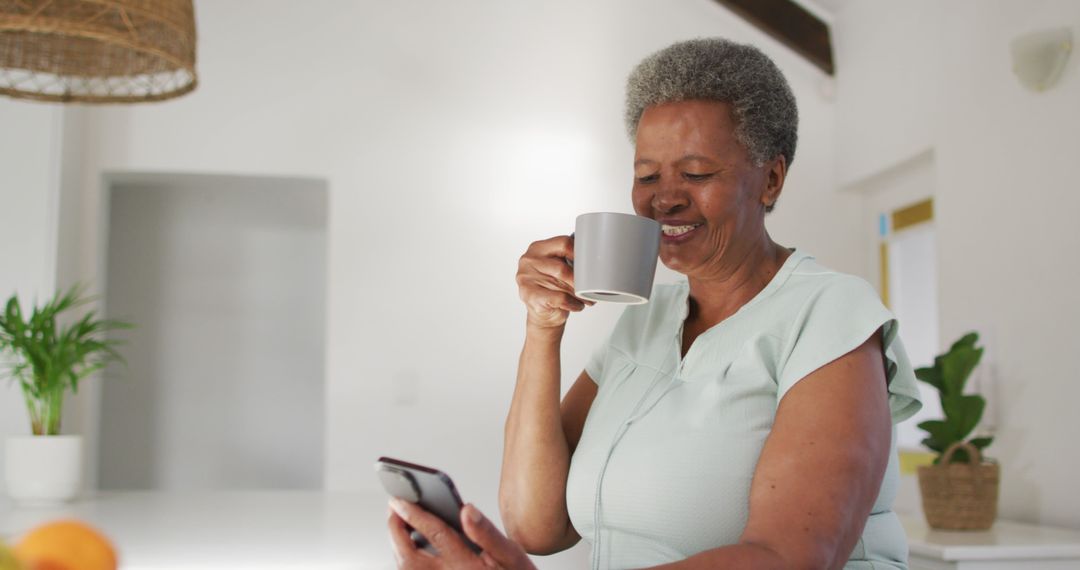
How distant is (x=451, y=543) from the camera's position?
0.88m

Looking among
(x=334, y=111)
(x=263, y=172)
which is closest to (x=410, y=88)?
(x=334, y=111)

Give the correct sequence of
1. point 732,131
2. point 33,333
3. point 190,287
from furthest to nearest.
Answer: point 190,287
point 33,333
point 732,131

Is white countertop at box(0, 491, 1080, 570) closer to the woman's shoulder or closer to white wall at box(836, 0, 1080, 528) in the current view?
white wall at box(836, 0, 1080, 528)

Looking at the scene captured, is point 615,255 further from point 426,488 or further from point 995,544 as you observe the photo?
point 995,544

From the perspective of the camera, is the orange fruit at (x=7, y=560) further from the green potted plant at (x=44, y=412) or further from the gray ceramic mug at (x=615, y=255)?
the green potted plant at (x=44, y=412)

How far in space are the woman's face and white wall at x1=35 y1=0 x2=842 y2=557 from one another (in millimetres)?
2628

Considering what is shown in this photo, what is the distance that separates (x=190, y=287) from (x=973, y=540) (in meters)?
3.92

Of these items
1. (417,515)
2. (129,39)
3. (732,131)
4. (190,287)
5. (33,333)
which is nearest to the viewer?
(417,515)

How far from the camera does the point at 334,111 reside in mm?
3768

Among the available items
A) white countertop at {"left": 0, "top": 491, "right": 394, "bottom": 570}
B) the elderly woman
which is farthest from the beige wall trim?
the elderly woman

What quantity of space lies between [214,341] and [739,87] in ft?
14.2

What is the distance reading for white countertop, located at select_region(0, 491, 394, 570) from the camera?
1.40m

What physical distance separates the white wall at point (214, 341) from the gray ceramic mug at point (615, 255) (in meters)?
4.14

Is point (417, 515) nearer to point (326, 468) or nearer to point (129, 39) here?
point (129, 39)
